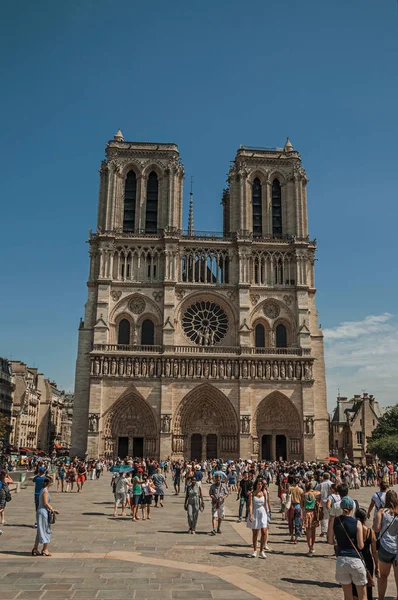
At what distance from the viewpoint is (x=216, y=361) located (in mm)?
44844

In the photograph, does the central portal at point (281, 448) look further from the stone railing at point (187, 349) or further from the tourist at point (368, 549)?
the tourist at point (368, 549)

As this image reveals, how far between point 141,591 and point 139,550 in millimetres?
3477

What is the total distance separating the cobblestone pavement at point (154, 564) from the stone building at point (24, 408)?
5115 cm

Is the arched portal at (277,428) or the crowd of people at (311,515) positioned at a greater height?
the arched portal at (277,428)

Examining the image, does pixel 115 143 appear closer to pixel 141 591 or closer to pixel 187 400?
pixel 187 400

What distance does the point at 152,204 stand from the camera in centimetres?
4997

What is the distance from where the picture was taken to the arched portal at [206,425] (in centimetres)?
4398

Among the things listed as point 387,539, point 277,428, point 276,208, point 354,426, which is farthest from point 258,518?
point 354,426

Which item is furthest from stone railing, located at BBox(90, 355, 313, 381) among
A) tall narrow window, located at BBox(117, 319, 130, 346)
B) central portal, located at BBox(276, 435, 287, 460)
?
central portal, located at BBox(276, 435, 287, 460)

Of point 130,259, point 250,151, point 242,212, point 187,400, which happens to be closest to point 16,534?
point 187,400

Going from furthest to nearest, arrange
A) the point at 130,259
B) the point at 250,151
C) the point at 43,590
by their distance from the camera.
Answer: the point at 250,151 → the point at 130,259 → the point at 43,590

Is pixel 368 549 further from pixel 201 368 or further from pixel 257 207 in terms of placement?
pixel 257 207

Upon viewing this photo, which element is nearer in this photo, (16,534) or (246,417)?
(16,534)

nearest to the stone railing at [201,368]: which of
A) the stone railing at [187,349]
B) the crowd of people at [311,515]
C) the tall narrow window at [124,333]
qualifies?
the stone railing at [187,349]
